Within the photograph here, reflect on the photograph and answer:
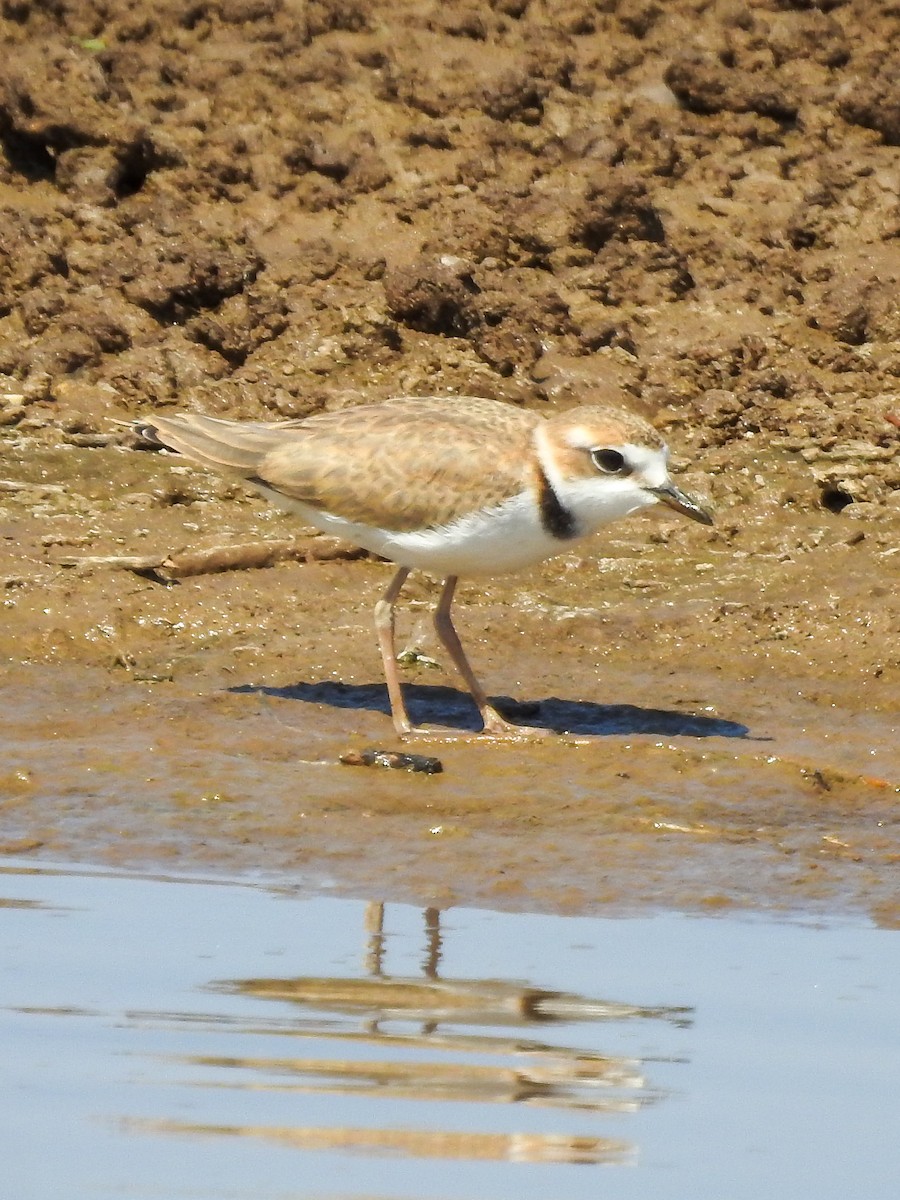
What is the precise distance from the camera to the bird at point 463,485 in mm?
7926

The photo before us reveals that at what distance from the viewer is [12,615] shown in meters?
8.88

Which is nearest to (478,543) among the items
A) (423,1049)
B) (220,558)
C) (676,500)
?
(676,500)

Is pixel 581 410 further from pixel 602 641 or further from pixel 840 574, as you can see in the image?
pixel 840 574

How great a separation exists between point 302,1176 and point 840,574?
558 cm

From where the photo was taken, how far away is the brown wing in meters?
7.96

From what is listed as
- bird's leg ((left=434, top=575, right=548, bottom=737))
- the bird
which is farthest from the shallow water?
the bird

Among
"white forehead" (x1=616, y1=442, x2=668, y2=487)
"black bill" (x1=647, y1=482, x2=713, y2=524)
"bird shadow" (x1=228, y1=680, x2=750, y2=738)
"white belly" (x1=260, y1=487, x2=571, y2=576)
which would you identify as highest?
"white forehead" (x1=616, y1=442, x2=668, y2=487)

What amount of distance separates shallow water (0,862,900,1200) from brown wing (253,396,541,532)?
6.19 ft

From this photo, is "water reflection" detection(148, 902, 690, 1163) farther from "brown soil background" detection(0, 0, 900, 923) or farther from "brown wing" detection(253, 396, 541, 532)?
"brown wing" detection(253, 396, 541, 532)

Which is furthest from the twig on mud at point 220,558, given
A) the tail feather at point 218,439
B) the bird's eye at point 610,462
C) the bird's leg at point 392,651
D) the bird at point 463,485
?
the bird's eye at point 610,462

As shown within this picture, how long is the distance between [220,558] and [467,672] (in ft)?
4.98

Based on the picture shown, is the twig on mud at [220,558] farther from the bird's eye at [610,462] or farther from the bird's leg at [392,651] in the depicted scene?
the bird's eye at [610,462]

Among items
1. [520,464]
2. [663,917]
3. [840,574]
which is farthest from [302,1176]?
[840,574]

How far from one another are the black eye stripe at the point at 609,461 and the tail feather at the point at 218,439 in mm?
1371
